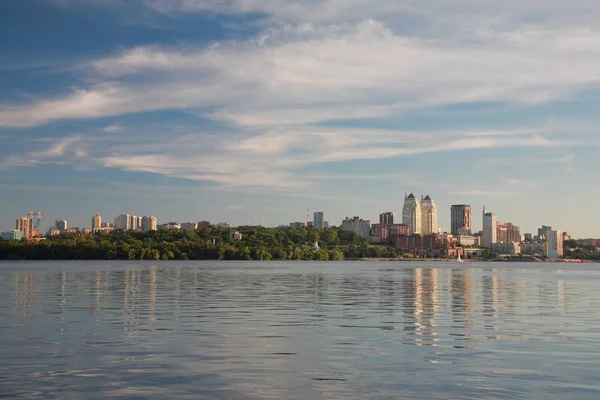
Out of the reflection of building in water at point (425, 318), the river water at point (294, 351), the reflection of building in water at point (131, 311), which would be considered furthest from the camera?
the reflection of building in water at point (131, 311)

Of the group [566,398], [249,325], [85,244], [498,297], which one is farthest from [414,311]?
[85,244]

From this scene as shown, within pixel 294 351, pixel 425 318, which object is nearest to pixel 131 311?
pixel 425 318

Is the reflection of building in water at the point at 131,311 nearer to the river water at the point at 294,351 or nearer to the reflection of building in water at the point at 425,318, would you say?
the river water at the point at 294,351

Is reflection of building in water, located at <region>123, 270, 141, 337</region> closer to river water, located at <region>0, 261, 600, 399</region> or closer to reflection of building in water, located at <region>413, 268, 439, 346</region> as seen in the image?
river water, located at <region>0, 261, 600, 399</region>

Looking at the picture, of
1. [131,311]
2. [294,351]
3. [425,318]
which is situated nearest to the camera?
[294,351]

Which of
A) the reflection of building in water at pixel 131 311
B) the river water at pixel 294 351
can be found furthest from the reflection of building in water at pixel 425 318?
the reflection of building in water at pixel 131 311

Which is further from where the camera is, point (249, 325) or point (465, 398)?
point (249, 325)

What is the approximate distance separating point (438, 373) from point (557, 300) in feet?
102

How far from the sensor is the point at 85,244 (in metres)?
193

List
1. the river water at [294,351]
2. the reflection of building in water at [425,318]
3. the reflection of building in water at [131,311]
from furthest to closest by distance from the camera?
the reflection of building in water at [131,311] < the reflection of building in water at [425,318] < the river water at [294,351]

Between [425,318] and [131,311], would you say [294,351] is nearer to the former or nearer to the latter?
[425,318]

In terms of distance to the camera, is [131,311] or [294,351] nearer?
[294,351]

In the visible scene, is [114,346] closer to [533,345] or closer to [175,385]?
[175,385]

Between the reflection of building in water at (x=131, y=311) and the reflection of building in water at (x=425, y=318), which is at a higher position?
the reflection of building in water at (x=131, y=311)
